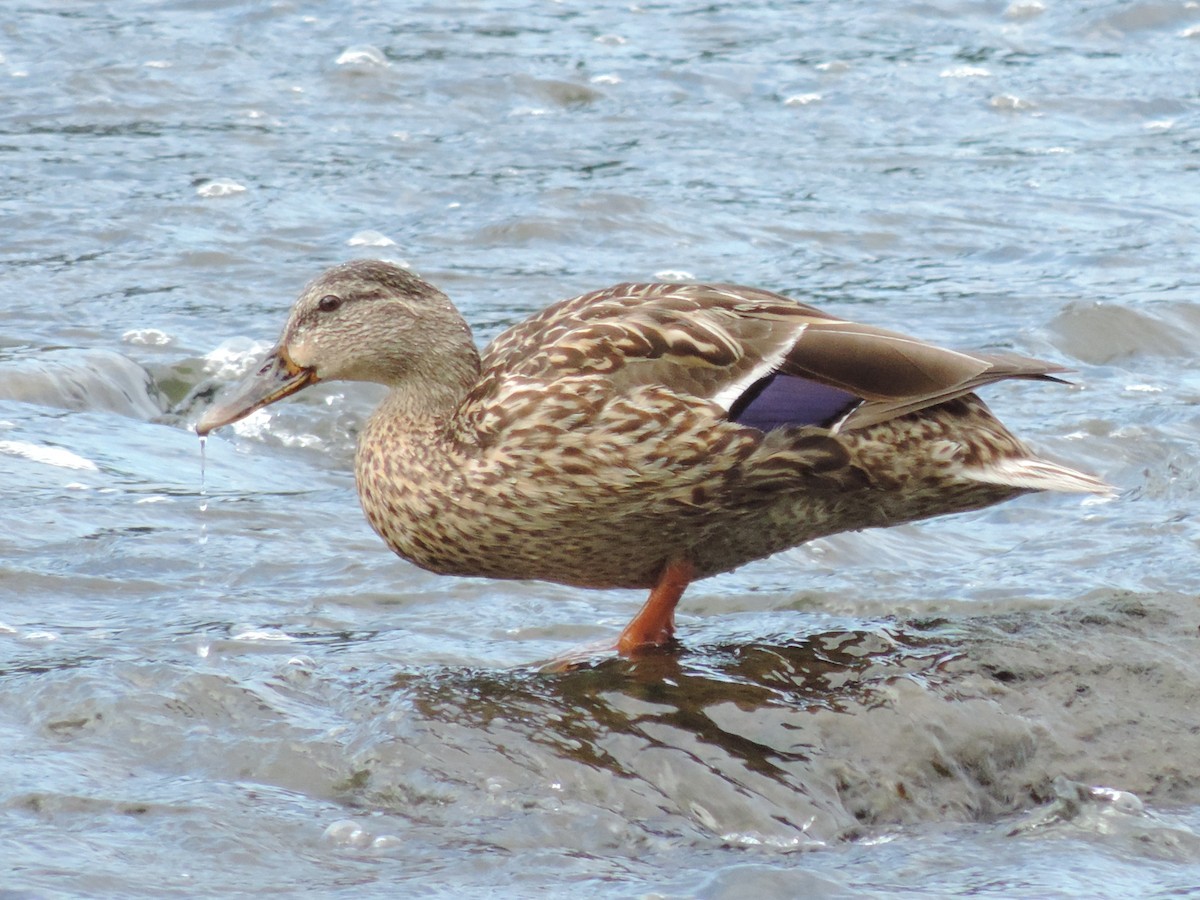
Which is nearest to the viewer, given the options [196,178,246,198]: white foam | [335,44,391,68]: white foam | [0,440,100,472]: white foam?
[0,440,100,472]: white foam

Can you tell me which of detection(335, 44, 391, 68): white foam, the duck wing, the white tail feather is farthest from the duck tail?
detection(335, 44, 391, 68): white foam

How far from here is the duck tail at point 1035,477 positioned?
509 cm

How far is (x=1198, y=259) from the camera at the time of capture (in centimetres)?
980

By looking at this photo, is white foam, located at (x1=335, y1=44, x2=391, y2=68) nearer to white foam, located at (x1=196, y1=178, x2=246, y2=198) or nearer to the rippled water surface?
the rippled water surface

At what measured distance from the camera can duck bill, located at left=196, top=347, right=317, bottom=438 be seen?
5262 millimetres

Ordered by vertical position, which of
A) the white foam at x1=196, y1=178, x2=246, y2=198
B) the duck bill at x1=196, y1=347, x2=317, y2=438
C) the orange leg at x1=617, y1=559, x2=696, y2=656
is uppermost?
the duck bill at x1=196, y1=347, x2=317, y2=438

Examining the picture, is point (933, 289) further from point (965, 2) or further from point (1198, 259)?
point (965, 2)

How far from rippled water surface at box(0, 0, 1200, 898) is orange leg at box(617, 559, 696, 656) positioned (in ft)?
0.40

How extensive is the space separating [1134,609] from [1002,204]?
19.1 ft

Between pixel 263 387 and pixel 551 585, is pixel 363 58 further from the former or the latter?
pixel 263 387

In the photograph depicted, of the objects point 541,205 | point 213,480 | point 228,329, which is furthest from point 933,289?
point 213,480

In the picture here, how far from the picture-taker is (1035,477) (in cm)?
512

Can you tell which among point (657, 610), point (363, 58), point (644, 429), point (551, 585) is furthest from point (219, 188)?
point (644, 429)

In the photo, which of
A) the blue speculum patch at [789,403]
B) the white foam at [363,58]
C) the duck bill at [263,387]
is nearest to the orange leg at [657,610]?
the blue speculum patch at [789,403]
